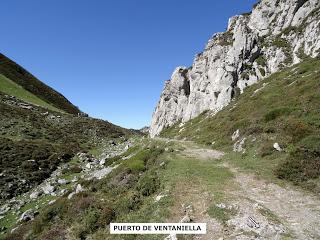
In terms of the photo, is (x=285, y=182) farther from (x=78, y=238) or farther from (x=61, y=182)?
(x=61, y=182)

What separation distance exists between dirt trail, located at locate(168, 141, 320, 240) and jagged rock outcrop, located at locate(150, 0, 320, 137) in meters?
46.8

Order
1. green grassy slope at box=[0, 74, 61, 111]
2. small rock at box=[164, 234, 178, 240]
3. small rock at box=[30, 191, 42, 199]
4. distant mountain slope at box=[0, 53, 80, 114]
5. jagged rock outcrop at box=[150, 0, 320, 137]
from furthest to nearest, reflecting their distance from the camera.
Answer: distant mountain slope at box=[0, 53, 80, 114] < green grassy slope at box=[0, 74, 61, 111] < jagged rock outcrop at box=[150, 0, 320, 137] < small rock at box=[30, 191, 42, 199] < small rock at box=[164, 234, 178, 240]

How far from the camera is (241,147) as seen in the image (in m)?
27.2

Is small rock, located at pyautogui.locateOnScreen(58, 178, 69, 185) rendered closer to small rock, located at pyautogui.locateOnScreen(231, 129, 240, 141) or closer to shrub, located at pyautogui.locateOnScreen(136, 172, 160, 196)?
shrub, located at pyautogui.locateOnScreen(136, 172, 160, 196)

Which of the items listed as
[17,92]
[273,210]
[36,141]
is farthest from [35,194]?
[17,92]

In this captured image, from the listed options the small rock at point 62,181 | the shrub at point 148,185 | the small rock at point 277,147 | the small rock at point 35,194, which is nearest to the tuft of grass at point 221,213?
the shrub at point 148,185

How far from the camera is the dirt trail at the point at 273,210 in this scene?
12.2 metres

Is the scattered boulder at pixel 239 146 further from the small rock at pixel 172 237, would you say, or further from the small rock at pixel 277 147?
the small rock at pixel 172 237

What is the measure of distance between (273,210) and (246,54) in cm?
5944

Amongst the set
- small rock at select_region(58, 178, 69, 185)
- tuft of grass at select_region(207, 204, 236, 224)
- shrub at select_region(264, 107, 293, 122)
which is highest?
shrub at select_region(264, 107, 293, 122)

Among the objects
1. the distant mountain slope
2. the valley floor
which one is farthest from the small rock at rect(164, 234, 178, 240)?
the distant mountain slope

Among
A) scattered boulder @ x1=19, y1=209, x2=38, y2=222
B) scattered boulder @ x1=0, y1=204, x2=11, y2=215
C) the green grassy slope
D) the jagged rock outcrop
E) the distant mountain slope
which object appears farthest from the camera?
the distant mountain slope

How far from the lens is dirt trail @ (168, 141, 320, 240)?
39.9 feet

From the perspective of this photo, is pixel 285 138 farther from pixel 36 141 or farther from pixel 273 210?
pixel 36 141
